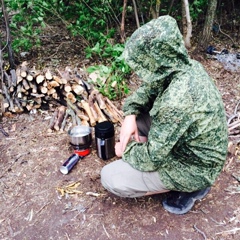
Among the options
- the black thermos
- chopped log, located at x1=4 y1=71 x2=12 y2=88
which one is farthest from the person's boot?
chopped log, located at x1=4 y1=71 x2=12 y2=88

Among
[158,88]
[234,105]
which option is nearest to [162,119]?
[158,88]

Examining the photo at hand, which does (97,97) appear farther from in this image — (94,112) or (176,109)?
(176,109)

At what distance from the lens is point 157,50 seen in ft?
6.84

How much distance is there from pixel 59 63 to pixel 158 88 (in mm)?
3105

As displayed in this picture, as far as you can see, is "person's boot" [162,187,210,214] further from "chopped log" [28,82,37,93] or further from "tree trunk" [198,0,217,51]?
"tree trunk" [198,0,217,51]

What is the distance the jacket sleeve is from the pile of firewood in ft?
4.72

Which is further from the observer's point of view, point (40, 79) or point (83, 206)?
point (40, 79)

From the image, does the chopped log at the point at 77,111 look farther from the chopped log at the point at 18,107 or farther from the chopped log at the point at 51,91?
the chopped log at the point at 18,107

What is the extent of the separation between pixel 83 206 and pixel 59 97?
163 centimetres

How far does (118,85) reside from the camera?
4.28m

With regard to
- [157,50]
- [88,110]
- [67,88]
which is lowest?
[88,110]

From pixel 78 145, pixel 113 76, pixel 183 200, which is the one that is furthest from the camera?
pixel 113 76

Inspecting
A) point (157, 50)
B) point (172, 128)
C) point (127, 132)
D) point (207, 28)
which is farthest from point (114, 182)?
point (207, 28)

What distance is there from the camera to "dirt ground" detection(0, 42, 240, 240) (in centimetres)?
270
